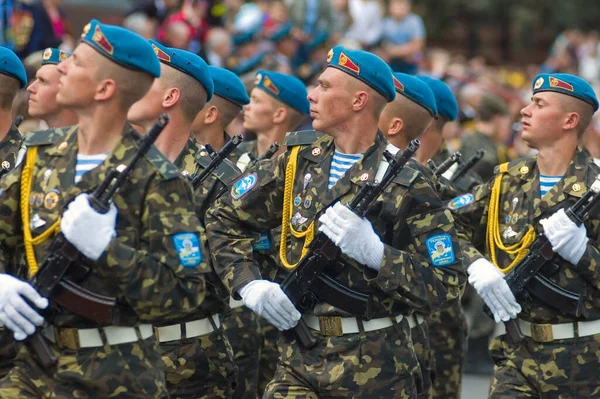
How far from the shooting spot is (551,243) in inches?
276

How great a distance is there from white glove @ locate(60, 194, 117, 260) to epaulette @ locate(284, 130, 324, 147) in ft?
5.82

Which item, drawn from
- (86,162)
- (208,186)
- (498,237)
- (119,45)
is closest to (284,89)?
(208,186)

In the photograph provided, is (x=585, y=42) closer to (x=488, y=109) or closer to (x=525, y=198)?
(x=488, y=109)

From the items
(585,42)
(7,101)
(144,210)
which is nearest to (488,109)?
(7,101)

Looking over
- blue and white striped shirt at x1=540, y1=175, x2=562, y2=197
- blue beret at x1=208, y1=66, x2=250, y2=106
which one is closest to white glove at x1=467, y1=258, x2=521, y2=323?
blue and white striped shirt at x1=540, y1=175, x2=562, y2=197

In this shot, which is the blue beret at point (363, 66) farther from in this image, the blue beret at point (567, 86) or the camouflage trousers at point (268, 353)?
the camouflage trousers at point (268, 353)

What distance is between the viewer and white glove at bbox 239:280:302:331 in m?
6.21

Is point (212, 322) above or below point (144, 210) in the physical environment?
below

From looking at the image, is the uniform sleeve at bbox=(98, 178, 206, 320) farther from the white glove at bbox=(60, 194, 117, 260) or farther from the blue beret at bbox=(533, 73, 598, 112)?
the blue beret at bbox=(533, 73, 598, 112)

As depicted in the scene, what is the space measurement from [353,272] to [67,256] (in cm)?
167

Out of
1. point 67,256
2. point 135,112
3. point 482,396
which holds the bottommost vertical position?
point 482,396

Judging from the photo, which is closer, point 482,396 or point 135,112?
point 135,112

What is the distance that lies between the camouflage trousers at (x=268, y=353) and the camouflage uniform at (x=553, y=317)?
1685 mm

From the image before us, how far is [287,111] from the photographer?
9453mm
